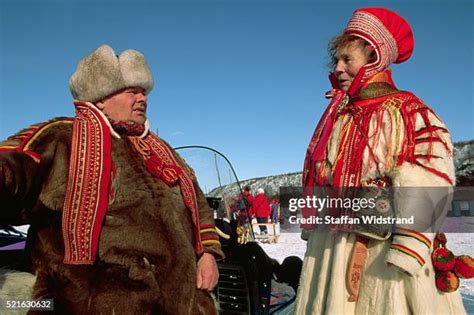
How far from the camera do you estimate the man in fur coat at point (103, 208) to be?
5.77 ft

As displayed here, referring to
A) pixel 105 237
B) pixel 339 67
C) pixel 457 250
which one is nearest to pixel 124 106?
pixel 105 237

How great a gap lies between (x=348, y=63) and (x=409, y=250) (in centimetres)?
90

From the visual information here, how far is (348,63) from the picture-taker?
2.11m

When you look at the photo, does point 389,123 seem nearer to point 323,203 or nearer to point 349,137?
point 349,137

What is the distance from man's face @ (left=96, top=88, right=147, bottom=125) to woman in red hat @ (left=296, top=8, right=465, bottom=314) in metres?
0.84

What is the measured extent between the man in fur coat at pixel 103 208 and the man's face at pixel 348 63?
2.99 feet

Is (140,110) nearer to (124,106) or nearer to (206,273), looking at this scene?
(124,106)

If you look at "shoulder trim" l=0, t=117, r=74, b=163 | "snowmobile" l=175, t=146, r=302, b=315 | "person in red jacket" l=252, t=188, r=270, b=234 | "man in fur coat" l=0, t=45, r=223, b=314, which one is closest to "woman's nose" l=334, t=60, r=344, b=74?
"man in fur coat" l=0, t=45, r=223, b=314

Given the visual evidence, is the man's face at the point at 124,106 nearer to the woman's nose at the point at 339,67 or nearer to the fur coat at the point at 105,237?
the fur coat at the point at 105,237

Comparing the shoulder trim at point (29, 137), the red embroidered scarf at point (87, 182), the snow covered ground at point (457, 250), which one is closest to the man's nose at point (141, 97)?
the red embroidered scarf at point (87, 182)

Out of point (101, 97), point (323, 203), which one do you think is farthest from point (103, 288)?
point (323, 203)

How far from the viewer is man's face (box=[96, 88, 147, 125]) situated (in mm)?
2115

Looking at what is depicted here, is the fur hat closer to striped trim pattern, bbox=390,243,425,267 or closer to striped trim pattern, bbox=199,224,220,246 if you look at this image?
striped trim pattern, bbox=199,224,220,246

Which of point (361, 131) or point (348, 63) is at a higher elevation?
point (348, 63)
